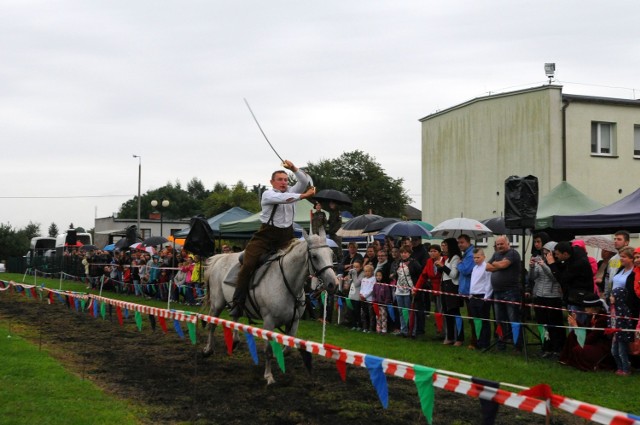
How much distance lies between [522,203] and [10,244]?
86606 mm

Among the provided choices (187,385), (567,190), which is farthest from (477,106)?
(187,385)

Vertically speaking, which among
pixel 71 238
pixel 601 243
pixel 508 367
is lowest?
pixel 508 367

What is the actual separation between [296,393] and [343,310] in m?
9.85

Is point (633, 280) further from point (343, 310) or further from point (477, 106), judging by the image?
point (477, 106)

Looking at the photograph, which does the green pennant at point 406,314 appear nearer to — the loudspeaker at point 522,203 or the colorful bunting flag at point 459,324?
the colorful bunting flag at point 459,324

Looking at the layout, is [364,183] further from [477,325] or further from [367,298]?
[477,325]

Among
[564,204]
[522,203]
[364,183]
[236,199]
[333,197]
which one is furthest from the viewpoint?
[236,199]

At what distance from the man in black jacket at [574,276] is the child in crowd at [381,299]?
4689 millimetres

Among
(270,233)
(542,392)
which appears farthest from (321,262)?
(542,392)

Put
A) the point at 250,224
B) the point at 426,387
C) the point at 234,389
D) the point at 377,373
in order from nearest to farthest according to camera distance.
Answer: the point at 426,387
the point at 377,373
the point at 234,389
the point at 250,224

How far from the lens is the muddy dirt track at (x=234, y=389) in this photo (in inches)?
301

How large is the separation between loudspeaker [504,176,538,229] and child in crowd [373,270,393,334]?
13.6ft

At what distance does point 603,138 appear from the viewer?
35.2m

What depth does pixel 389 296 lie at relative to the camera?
53.5 feet
